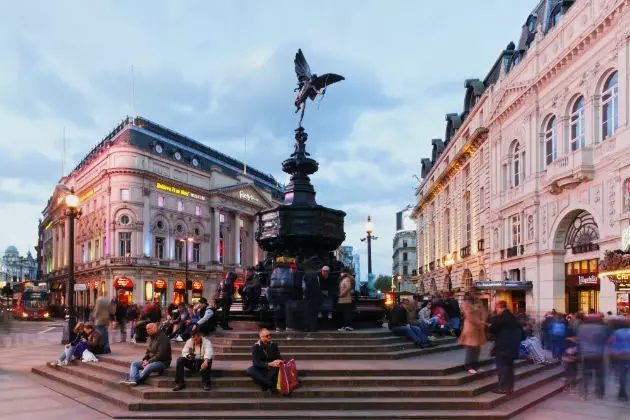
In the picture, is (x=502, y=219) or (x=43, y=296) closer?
(x=502, y=219)

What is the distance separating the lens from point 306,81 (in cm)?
1856

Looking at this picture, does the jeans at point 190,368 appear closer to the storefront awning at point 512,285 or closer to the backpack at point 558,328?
the backpack at point 558,328

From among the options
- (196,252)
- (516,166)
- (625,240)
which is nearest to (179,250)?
(196,252)

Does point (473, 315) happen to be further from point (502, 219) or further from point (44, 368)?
point (502, 219)

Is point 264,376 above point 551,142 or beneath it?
beneath

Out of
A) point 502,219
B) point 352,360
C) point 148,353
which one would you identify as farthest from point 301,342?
point 502,219

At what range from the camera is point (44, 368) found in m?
15.0

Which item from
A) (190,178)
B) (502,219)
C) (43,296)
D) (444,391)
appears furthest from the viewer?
(190,178)

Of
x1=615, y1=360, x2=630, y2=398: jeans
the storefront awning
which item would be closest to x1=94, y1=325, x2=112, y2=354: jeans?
x1=615, y1=360, x2=630, y2=398: jeans

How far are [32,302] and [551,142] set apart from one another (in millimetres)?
41258

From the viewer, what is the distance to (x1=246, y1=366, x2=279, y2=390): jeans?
1038cm

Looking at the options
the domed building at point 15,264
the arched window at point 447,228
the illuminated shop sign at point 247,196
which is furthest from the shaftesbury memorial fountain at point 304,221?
the domed building at point 15,264

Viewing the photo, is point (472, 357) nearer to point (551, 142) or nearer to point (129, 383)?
point (129, 383)

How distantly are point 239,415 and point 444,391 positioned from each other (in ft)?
11.7
